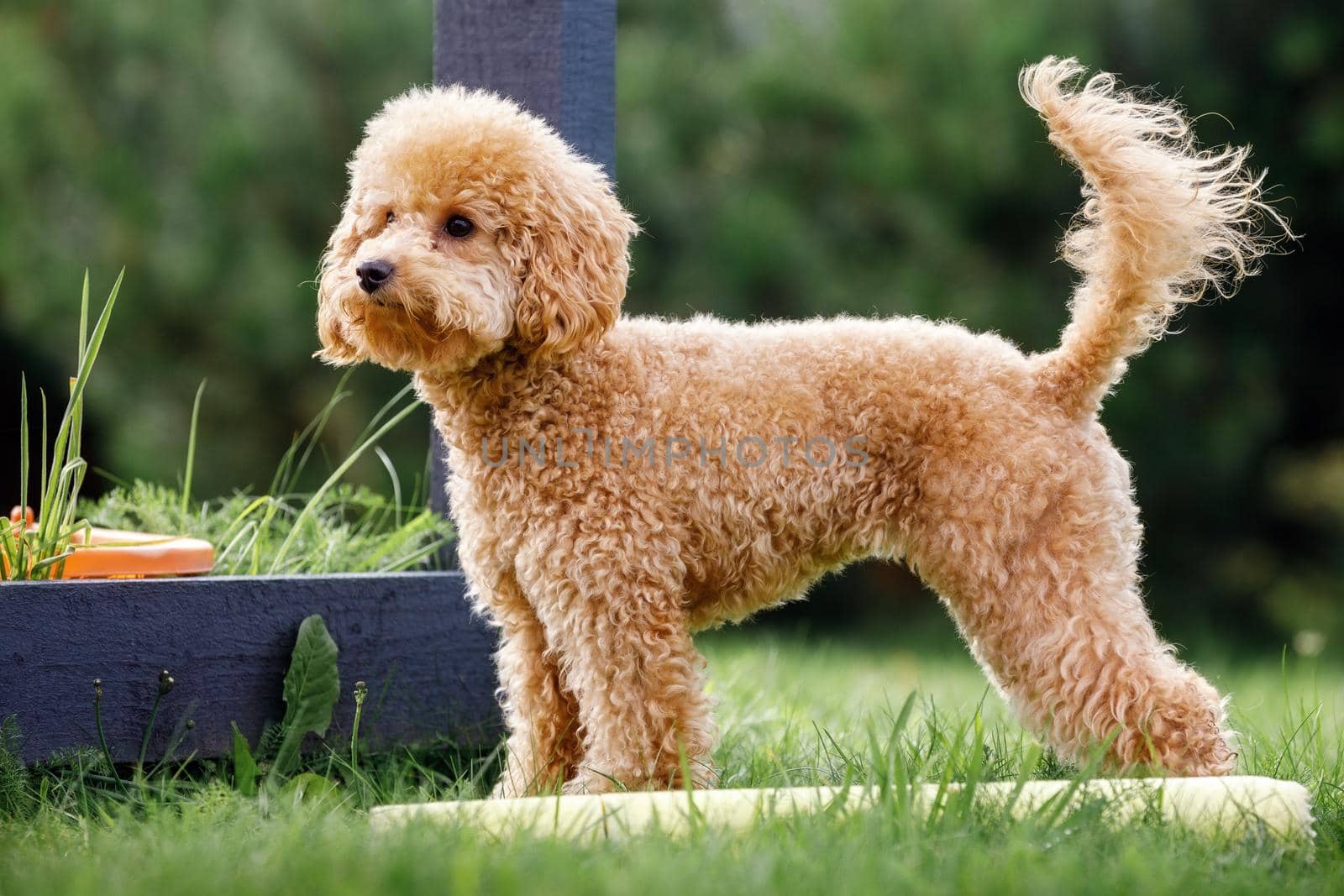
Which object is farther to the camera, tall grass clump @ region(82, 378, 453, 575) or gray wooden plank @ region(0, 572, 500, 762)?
tall grass clump @ region(82, 378, 453, 575)

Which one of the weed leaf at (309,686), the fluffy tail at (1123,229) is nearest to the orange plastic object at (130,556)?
the weed leaf at (309,686)

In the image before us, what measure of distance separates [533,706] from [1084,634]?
120 centimetres

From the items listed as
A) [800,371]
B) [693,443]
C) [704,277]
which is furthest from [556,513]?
[704,277]

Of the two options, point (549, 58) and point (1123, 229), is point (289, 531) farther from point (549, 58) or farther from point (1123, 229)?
point (1123, 229)

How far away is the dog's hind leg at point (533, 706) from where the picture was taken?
2850 millimetres

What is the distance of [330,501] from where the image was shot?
3783 mm

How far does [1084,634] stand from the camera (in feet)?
8.48

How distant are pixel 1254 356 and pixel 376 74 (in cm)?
506

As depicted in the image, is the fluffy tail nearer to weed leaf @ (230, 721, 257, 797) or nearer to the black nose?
the black nose

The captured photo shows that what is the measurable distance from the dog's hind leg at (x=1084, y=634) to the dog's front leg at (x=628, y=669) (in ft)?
1.93

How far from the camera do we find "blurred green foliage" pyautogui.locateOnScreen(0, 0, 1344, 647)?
6.61m

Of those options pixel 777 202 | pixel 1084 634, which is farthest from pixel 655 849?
pixel 777 202

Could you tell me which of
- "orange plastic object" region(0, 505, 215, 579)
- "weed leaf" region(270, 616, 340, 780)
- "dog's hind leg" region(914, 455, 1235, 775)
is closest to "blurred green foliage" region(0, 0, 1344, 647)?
"orange plastic object" region(0, 505, 215, 579)

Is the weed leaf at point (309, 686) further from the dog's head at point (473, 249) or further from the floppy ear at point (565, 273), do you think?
the floppy ear at point (565, 273)
